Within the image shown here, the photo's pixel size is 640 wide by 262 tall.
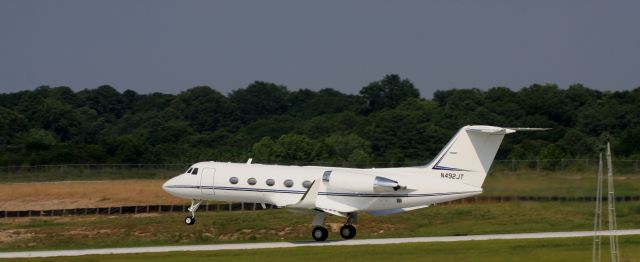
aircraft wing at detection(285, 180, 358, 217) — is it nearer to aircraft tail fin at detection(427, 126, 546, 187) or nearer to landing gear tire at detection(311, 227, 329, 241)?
landing gear tire at detection(311, 227, 329, 241)

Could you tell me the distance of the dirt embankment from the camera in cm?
6450

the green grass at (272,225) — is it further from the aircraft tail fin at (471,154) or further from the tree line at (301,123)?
the tree line at (301,123)

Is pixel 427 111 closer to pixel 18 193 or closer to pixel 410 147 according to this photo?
pixel 410 147

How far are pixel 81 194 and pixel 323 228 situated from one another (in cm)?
2745

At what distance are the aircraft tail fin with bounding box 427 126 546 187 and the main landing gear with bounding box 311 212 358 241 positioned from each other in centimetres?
403

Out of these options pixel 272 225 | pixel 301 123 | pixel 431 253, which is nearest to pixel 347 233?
pixel 431 253

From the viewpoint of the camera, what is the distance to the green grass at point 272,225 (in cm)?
4791

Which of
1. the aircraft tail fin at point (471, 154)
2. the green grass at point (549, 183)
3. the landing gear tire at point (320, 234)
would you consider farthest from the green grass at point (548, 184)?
the landing gear tire at point (320, 234)

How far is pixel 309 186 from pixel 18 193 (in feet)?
101

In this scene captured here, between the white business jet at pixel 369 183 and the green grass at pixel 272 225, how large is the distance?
12.2 feet

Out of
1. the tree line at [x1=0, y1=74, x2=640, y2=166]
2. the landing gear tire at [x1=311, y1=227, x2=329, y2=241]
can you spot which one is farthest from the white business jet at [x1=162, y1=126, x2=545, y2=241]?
the tree line at [x1=0, y1=74, x2=640, y2=166]

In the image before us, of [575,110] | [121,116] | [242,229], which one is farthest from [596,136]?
[121,116]

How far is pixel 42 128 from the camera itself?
14238cm

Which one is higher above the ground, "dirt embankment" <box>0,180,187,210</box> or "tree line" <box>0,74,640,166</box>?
"tree line" <box>0,74,640,166</box>
